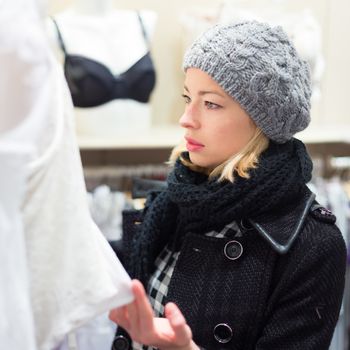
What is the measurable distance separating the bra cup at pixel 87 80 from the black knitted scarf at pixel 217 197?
790 millimetres

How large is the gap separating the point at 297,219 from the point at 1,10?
0.65 metres

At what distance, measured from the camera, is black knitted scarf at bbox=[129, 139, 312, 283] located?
1.00 metres

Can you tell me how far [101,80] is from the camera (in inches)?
72.1

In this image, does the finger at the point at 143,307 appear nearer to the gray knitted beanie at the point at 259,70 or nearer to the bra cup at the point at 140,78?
the gray knitted beanie at the point at 259,70

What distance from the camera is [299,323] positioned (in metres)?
0.96

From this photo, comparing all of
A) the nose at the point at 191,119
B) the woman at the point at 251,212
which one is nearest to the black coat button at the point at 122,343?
the woman at the point at 251,212

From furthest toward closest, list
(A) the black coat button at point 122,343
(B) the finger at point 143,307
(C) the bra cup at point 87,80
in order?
(C) the bra cup at point 87,80 < (A) the black coat button at point 122,343 < (B) the finger at point 143,307

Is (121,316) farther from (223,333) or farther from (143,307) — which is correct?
(223,333)

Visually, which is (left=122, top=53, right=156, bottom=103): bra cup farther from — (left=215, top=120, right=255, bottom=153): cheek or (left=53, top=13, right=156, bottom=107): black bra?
(left=215, top=120, right=255, bottom=153): cheek

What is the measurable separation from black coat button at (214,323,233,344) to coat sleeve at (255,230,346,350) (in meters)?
0.05

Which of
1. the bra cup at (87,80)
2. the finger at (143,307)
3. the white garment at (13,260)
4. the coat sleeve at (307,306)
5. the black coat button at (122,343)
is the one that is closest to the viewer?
the white garment at (13,260)

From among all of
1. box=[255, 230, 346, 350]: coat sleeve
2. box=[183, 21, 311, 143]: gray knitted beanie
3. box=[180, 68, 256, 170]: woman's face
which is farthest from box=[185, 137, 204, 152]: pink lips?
box=[255, 230, 346, 350]: coat sleeve

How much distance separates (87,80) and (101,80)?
0.05 meters

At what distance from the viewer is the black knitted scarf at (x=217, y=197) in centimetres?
100
